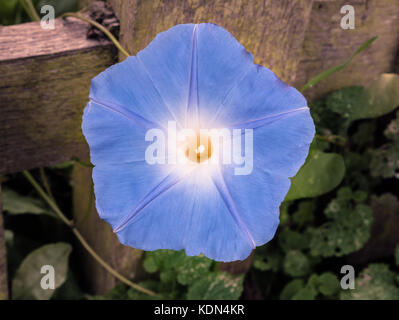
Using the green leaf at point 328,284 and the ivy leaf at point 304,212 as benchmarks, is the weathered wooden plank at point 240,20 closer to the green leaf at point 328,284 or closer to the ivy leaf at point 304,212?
the ivy leaf at point 304,212

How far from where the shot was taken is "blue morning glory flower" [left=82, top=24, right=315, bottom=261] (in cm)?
86

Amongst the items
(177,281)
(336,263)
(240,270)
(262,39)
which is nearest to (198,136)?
(262,39)

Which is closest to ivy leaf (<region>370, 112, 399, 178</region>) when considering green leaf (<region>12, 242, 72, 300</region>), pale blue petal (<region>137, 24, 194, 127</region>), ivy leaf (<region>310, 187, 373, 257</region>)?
ivy leaf (<region>310, 187, 373, 257</region>)

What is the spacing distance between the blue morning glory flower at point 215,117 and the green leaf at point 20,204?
723mm

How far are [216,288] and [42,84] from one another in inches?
28.7

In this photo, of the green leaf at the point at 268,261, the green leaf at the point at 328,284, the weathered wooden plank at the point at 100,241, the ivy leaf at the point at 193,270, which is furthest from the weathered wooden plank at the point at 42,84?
the green leaf at the point at 328,284

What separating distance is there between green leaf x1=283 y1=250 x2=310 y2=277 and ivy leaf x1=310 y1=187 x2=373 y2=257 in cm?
6

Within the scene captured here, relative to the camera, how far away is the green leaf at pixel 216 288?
1.31 m

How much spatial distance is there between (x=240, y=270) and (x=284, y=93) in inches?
33.2

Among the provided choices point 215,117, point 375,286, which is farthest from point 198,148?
point 375,286

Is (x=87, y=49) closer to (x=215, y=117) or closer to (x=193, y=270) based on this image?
(x=215, y=117)

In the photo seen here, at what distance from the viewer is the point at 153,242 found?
88cm

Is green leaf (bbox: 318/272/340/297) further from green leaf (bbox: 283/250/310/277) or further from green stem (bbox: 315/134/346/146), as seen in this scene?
green stem (bbox: 315/134/346/146)

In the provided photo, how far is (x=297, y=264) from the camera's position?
63.1 inches
